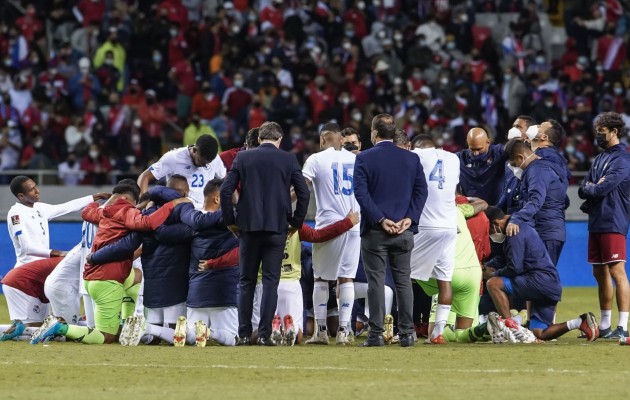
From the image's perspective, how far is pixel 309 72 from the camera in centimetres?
2617

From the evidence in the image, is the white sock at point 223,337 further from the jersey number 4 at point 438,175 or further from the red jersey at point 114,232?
the jersey number 4 at point 438,175

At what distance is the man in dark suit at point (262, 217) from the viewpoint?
12555 millimetres

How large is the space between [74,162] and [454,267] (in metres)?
11.7

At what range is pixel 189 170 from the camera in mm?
15086

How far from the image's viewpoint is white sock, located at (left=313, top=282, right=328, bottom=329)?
43.8 feet

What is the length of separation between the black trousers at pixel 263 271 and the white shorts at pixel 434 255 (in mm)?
1418

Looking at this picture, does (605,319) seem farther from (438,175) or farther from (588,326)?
(438,175)

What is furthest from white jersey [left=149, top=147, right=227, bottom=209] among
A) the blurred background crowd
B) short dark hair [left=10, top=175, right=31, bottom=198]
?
the blurred background crowd

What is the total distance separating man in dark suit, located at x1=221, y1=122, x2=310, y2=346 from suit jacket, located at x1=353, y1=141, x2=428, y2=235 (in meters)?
0.61

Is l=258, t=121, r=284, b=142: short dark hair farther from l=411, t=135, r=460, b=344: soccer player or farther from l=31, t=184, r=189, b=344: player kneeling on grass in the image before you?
l=411, t=135, r=460, b=344: soccer player

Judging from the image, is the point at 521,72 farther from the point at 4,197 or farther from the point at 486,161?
the point at 486,161

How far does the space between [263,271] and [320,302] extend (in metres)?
1.08

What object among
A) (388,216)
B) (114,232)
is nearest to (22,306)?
(114,232)

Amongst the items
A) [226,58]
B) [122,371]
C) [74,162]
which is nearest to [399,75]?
[226,58]
